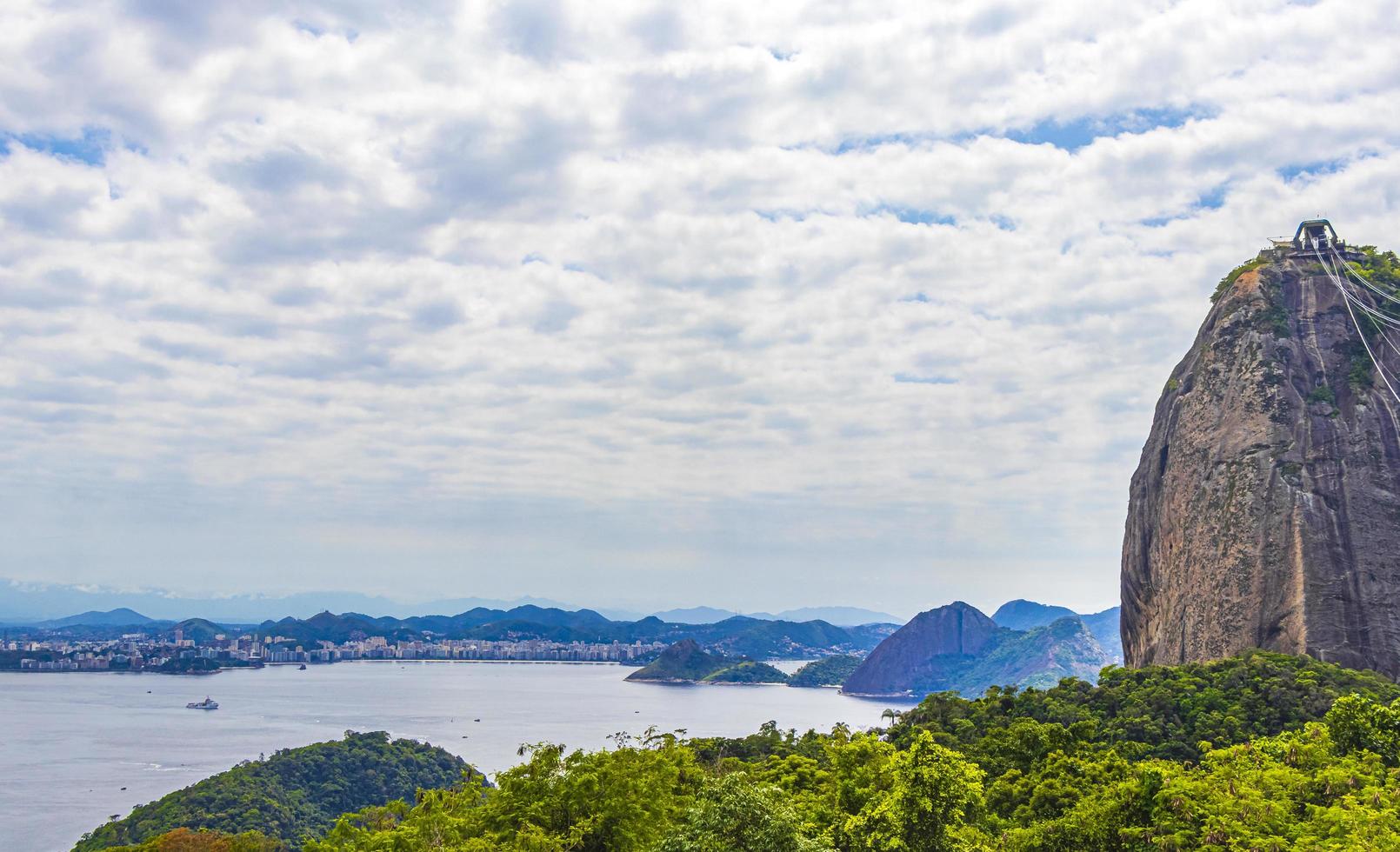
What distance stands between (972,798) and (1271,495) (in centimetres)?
3626

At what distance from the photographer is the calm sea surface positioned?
299ft

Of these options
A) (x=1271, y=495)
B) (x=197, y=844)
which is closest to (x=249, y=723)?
(x=197, y=844)

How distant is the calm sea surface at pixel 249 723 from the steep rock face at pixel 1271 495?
217ft

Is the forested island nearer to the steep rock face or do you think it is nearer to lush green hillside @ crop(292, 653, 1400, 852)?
lush green hillside @ crop(292, 653, 1400, 852)

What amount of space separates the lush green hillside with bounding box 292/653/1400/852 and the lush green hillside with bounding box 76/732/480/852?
1345 inches

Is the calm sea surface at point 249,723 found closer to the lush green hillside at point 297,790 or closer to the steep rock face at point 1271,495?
the lush green hillside at point 297,790

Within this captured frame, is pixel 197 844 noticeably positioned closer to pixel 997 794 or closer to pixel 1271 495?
pixel 997 794

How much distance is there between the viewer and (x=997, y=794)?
99.7 feet

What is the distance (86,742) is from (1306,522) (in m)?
132

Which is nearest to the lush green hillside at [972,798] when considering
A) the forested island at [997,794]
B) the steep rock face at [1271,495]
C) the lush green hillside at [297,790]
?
the forested island at [997,794]

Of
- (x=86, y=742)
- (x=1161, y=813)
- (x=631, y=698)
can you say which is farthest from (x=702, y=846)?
(x=631, y=698)

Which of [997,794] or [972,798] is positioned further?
[997,794]

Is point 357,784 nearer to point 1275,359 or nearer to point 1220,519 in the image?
point 1220,519

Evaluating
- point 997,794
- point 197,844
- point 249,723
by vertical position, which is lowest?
point 249,723
